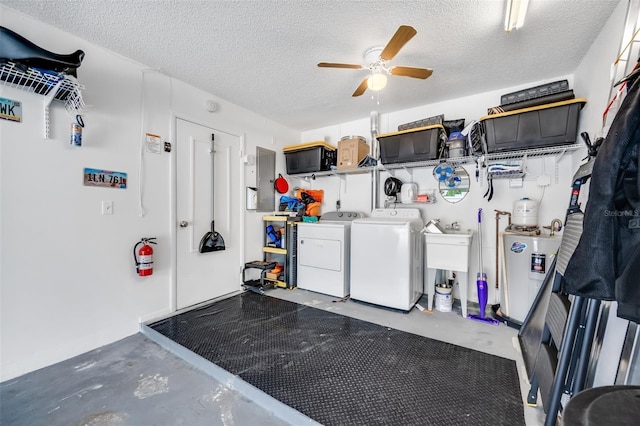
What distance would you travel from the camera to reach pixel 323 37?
6.77 feet

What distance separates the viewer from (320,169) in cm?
373

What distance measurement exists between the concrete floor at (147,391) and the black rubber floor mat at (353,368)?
0.29 feet

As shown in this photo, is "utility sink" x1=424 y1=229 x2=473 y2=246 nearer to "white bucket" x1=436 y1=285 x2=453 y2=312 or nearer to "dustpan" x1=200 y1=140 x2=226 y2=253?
"white bucket" x1=436 y1=285 x2=453 y2=312

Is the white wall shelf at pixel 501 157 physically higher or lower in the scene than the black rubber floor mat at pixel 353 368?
higher

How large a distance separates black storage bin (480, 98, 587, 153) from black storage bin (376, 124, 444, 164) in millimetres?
476

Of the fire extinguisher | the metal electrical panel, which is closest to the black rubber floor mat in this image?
the fire extinguisher

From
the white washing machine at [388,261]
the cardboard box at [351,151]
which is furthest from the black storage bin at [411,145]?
the white washing machine at [388,261]

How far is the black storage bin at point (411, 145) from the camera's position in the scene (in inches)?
113

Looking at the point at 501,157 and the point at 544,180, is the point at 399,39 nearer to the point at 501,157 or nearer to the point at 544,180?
the point at 501,157

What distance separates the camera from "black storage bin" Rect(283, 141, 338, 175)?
3727 mm

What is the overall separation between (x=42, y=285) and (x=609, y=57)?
4.57 m

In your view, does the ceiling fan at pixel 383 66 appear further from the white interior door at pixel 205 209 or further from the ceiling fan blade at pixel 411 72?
the white interior door at pixel 205 209

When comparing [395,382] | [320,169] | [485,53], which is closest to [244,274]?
[320,169]

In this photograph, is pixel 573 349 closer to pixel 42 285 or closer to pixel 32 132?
pixel 42 285
